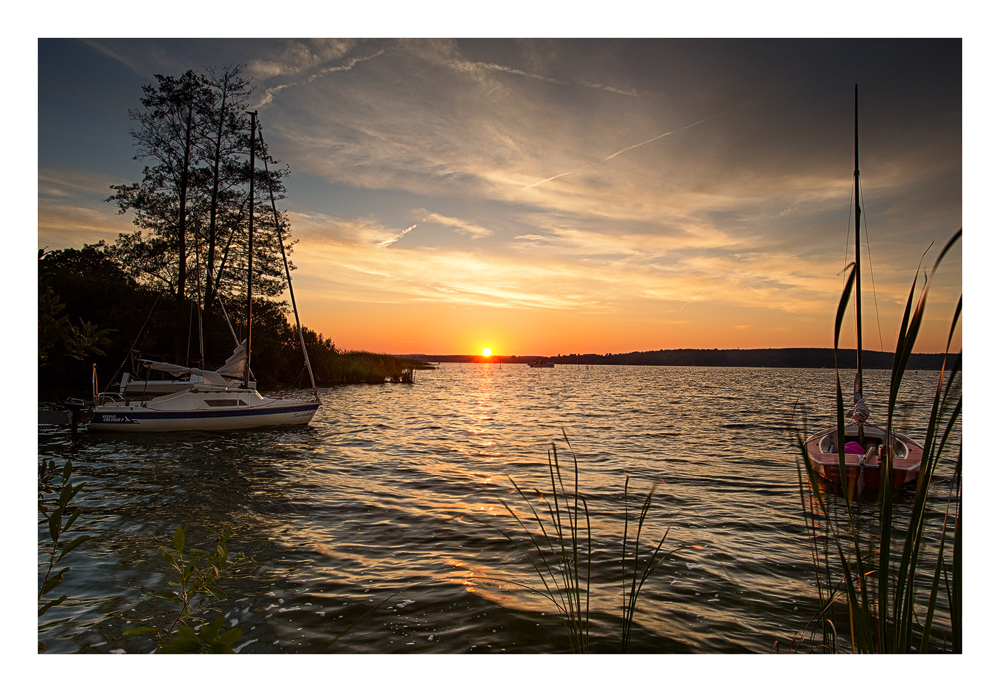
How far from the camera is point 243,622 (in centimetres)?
298

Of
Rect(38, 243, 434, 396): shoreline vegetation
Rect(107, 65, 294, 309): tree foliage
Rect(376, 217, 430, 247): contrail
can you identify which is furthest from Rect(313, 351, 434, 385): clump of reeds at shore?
Rect(376, 217, 430, 247): contrail

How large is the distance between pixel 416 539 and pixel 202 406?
25.1 feet

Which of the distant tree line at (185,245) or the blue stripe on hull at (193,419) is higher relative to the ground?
the distant tree line at (185,245)

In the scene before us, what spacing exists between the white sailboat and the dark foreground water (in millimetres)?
310

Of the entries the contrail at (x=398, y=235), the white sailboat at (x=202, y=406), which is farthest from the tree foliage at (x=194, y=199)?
the contrail at (x=398, y=235)

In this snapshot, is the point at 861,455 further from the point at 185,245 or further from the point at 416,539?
the point at 185,245

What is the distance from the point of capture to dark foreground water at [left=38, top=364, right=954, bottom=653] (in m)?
2.95

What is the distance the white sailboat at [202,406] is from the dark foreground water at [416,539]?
31 centimetres

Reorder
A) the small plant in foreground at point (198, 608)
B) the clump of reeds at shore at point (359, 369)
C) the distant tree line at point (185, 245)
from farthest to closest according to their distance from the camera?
the clump of reeds at shore at point (359, 369), the distant tree line at point (185, 245), the small plant in foreground at point (198, 608)

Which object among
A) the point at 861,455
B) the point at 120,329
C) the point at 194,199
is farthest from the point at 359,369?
the point at 861,455

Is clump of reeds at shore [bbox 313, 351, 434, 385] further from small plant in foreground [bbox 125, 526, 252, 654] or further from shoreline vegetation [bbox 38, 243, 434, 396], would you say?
small plant in foreground [bbox 125, 526, 252, 654]

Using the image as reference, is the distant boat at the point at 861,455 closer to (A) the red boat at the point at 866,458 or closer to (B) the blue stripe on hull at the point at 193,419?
(A) the red boat at the point at 866,458

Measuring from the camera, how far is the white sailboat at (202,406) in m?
9.73
